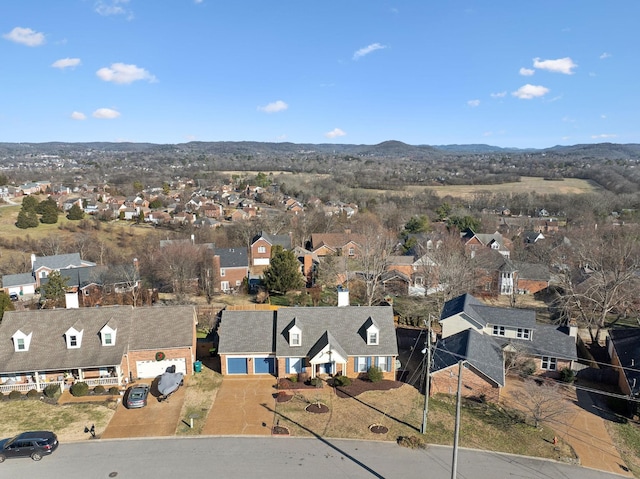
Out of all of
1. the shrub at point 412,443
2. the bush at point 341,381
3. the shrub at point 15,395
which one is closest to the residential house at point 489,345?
A: the bush at point 341,381

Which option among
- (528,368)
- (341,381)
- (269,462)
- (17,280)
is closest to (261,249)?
(17,280)

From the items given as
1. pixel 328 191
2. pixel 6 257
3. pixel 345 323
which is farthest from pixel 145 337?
pixel 328 191

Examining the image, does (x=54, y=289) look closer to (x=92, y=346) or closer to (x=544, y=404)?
(x=92, y=346)

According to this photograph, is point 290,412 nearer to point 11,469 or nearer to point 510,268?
point 11,469

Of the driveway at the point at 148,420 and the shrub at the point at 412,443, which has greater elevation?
the shrub at the point at 412,443

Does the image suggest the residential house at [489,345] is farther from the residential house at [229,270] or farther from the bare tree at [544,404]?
the residential house at [229,270]

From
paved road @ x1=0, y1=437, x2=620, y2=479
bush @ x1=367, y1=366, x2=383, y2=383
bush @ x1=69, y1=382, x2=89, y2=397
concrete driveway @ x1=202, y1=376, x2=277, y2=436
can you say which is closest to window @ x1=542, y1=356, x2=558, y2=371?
paved road @ x1=0, y1=437, x2=620, y2=479
